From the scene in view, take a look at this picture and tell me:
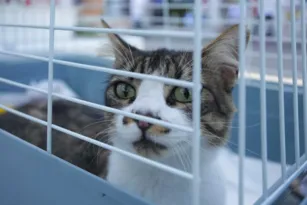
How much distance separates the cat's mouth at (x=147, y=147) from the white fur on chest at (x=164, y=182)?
0.05 meters

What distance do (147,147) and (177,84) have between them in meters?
0.20

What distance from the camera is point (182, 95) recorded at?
557 mm

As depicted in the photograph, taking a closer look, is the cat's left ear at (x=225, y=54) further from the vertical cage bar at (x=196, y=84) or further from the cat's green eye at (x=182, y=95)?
the vertical cage bar at (x=196, y=84)

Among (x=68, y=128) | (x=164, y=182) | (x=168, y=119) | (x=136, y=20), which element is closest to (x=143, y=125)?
(x=168, y=119)

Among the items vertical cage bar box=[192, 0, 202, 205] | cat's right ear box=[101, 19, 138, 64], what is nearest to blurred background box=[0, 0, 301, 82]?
cat's right ear box=[101, 19, 138, 64]

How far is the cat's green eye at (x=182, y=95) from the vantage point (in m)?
0.55

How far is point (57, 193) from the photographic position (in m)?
0.52

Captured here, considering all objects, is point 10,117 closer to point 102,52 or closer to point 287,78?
point 102,52

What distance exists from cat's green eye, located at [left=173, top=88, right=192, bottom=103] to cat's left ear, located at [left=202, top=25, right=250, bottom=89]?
0.26 feet

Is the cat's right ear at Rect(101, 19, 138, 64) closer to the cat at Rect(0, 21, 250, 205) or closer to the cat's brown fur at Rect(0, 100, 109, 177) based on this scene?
the cat at Rect(0, 21, 250, 205)

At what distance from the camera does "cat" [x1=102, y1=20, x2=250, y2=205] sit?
51 cm

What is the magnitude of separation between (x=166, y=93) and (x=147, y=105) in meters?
0.06

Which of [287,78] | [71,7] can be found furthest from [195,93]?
[71,7]

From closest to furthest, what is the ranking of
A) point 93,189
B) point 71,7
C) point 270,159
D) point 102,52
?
1. point 93,189
2. point 102,52
3. point 270,159
4. point 71,7
